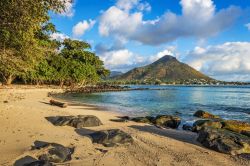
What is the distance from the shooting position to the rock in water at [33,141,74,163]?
31.2 ft

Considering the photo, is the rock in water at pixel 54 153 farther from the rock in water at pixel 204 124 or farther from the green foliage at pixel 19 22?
the rock in water at pixel 204 124

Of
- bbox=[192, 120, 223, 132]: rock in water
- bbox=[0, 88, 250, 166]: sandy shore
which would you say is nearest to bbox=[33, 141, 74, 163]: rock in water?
bbox=[0, 88, 250, 166]: sandy shore

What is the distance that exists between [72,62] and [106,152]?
75.0 m

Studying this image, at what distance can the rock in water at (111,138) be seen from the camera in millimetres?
12016

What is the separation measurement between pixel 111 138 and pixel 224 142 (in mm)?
4901

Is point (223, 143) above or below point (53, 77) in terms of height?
below

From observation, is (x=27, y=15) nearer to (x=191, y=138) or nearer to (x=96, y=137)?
(x=96, y=137)

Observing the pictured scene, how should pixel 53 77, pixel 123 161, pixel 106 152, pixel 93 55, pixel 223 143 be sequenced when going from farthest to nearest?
pixel 93 55 < pixel 53 77 < pixel 223 143 < pixel 106 152 < pixel 123 161

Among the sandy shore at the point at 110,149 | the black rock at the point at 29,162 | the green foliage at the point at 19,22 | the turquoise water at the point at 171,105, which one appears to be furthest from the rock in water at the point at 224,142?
the turquoise water at the point at 171,105

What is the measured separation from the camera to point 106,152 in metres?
10.7

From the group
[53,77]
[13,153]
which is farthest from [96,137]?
[53,77]

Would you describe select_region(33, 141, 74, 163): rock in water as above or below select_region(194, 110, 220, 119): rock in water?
above

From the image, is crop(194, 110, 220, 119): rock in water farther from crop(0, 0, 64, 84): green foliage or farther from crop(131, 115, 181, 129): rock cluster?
crop(0, 0, 64, 84): green foliage

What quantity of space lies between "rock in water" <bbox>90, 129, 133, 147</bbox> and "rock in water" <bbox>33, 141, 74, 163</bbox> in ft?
5.34
